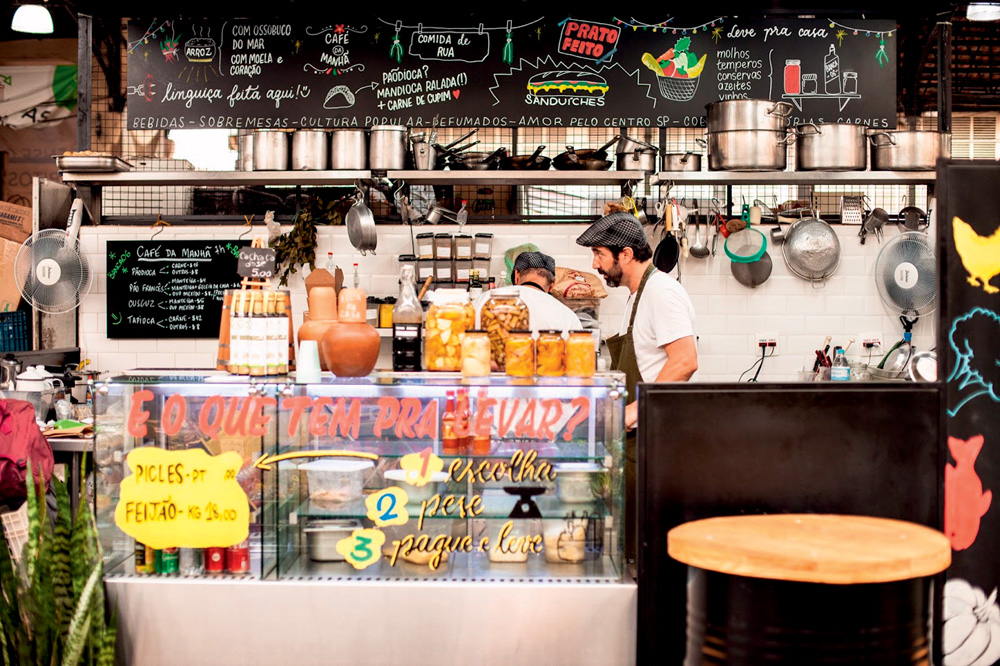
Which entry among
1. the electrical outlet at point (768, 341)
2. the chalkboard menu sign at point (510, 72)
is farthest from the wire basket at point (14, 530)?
the electrical outlet at point (768, 341)

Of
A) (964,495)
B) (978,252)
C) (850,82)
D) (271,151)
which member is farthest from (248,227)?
(964,495)

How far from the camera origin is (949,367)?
267 centimetres

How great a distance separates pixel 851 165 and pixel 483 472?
3.54 m

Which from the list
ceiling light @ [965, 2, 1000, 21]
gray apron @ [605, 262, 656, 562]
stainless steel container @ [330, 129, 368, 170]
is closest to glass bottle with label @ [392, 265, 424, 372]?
gray apron @ [605, 262, 656, 562]

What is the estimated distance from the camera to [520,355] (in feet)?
9.07

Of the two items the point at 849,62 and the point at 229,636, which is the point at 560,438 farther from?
the point at 849,62

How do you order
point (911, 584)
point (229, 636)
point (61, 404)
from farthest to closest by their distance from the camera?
point (61, 404), point (229, 636), point (911, 584)

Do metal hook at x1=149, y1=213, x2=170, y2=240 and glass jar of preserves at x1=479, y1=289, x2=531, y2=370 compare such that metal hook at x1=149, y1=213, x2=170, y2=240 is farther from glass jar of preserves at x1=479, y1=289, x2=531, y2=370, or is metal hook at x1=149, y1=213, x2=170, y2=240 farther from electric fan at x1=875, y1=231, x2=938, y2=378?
electric fan at x1=875, y1=231, x2=938, y2=378

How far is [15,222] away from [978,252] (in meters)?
5.83

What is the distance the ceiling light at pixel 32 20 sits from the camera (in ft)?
19.1

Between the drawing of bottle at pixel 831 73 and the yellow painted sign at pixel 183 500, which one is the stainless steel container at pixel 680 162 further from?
the yellow painted sign at pixel 183 500

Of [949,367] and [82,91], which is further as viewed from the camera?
[82,91]

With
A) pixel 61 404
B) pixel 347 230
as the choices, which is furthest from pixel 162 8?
pixel 61 404

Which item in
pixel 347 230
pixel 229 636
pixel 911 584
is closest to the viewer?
pixel 911 584
